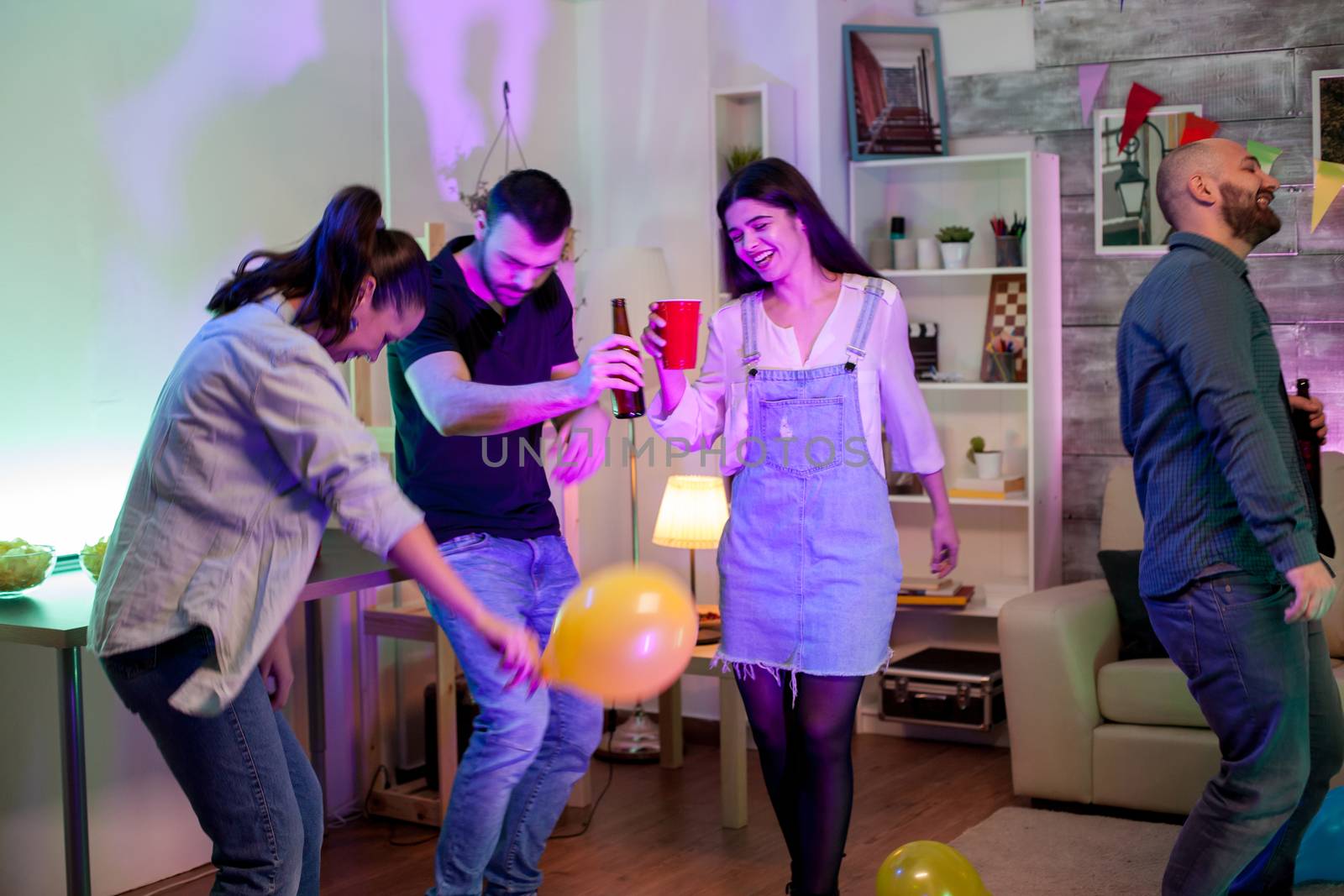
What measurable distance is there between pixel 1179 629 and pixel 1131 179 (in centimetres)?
270

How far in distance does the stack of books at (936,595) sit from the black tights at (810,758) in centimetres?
193

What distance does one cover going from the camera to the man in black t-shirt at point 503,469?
2.50m

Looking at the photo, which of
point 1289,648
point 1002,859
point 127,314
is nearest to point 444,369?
point 127,314

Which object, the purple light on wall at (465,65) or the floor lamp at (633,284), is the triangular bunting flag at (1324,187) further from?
the purple light on wall at (465,65)

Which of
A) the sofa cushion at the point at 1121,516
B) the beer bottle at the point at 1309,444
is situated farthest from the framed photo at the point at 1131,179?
the beer bottle at the point at 1309,444

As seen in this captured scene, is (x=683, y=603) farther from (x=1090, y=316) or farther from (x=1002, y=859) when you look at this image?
(x=1090, y=316)

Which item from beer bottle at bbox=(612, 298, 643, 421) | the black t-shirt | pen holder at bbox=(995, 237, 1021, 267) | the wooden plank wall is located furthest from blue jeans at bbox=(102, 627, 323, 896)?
the wooden plank wall

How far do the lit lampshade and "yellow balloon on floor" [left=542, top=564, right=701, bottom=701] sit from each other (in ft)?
6.00

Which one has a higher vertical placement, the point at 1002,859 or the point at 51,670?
the point at 51,670

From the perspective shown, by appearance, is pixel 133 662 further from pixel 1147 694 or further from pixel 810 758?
pixel 1147 694

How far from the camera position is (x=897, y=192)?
16.2 ft

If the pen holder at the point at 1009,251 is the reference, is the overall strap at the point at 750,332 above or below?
below

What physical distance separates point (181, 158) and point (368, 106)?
0.74 meters

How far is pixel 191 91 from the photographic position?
11.3ft
